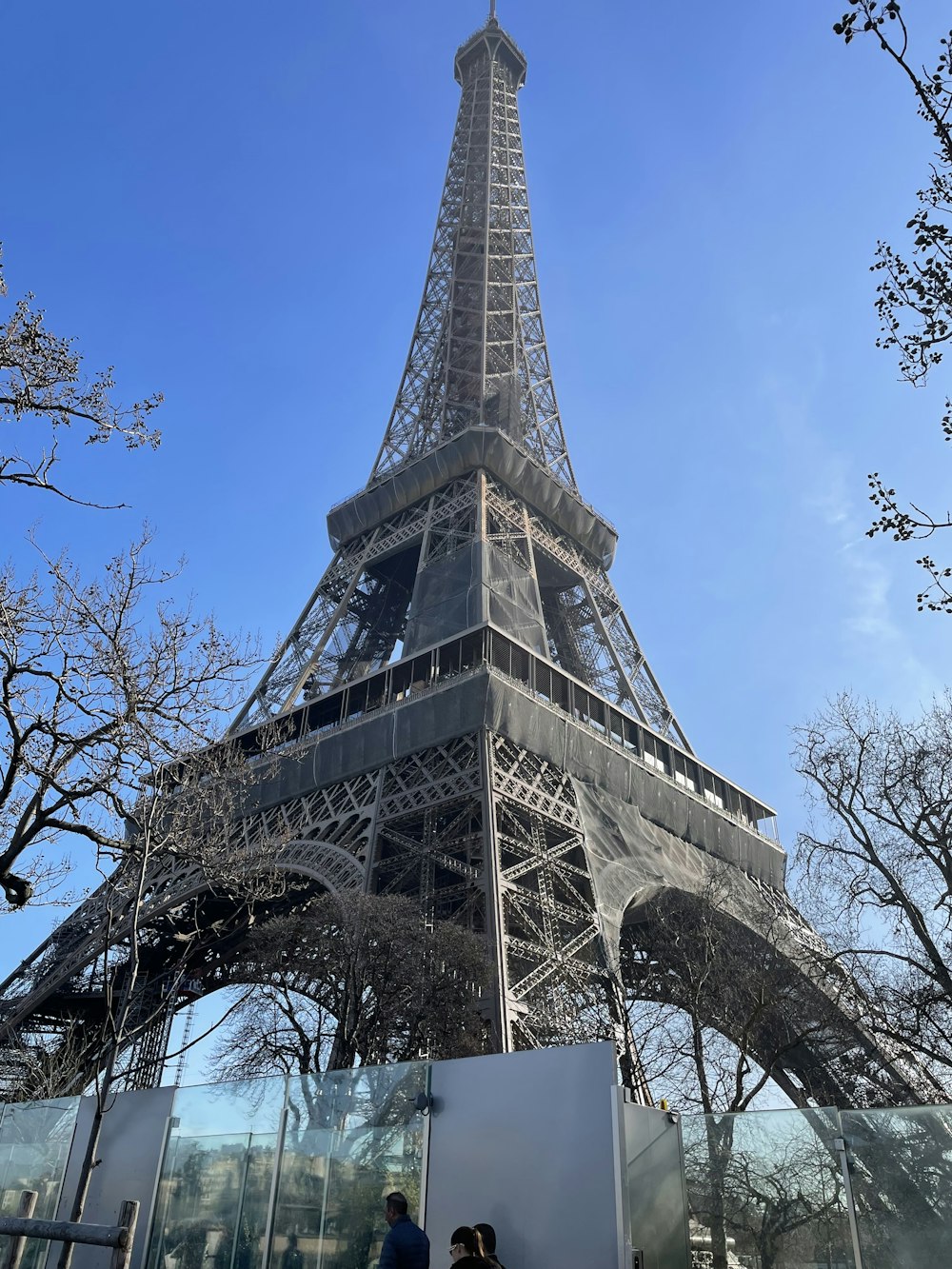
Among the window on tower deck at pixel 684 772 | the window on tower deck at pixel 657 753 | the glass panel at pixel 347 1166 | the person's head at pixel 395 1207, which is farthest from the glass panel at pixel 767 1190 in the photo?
the window on tower deck at pixel 684 772

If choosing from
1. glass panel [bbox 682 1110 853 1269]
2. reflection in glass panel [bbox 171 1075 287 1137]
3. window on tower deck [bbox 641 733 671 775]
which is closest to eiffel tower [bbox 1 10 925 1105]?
window on tower deck [bbox 641 733 671 775]

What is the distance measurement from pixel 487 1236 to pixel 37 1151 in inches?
294

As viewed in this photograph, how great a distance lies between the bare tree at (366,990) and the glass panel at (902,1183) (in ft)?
47.3

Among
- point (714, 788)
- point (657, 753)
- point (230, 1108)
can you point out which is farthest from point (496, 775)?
point (230, 1108)

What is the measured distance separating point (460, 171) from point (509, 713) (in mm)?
48003

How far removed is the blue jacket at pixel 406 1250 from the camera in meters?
8.12

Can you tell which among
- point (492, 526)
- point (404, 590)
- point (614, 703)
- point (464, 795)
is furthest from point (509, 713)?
point (404, 590)

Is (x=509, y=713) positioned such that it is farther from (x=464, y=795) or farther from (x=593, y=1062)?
(x=593, y=1062)

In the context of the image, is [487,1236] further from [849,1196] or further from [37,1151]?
[37,1151]

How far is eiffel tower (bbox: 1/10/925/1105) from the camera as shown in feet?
86.3

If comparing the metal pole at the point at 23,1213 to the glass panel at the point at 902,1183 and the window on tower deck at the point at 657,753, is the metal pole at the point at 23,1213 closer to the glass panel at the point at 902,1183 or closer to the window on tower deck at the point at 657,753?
the glass panel at the point at 902,1183

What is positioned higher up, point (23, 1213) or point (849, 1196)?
point (849, 1196)

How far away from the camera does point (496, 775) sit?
98.2 feet

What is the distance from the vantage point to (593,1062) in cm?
910
